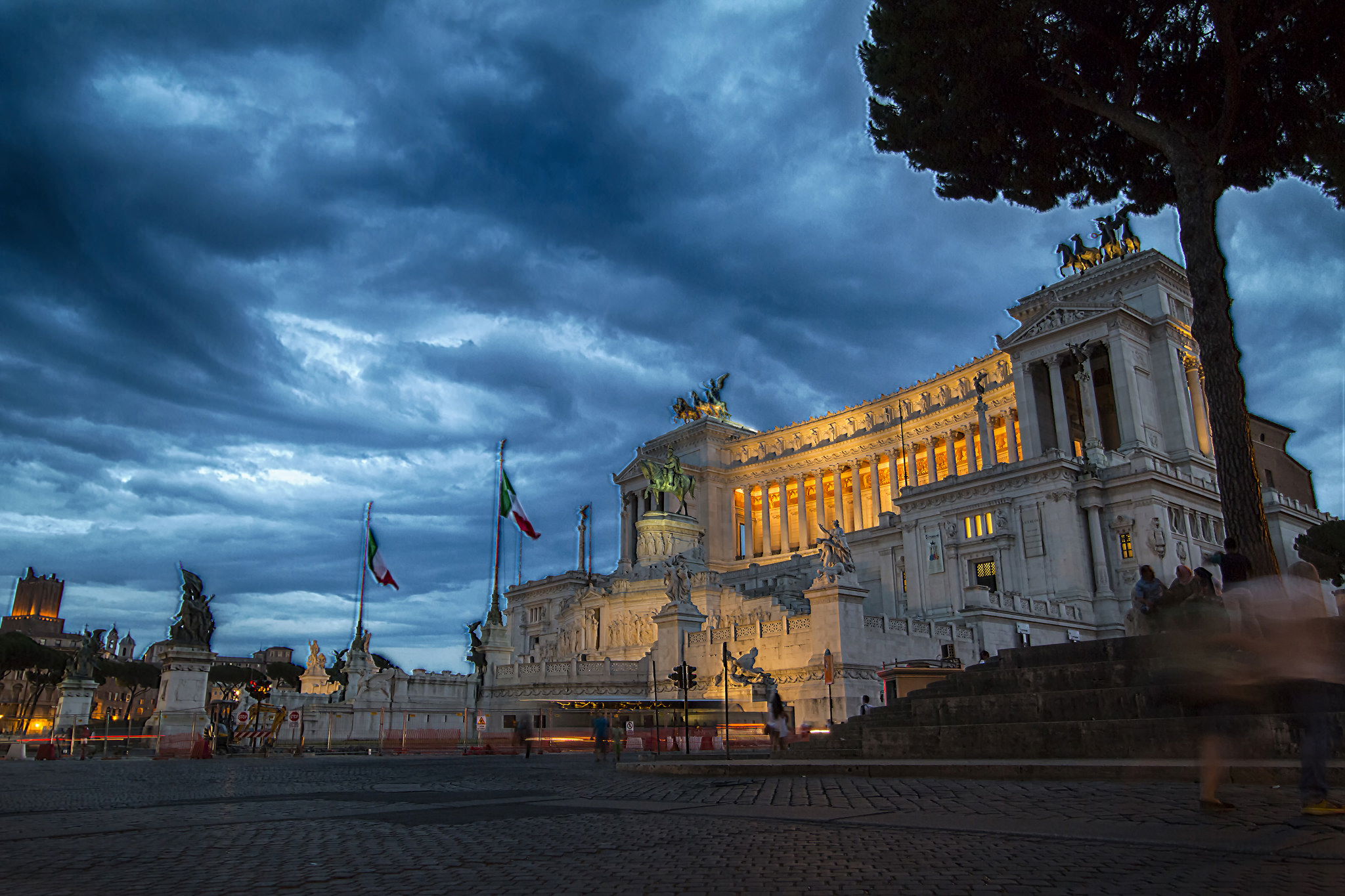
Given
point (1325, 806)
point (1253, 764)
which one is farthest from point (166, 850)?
point (1253, 764)

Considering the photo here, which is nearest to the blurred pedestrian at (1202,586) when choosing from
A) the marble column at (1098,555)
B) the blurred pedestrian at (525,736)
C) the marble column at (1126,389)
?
the blurred pedestrian at (525,736)

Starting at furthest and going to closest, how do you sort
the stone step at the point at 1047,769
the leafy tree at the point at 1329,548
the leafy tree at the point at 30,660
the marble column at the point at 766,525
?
1. the marble column at the point at 766,525
2. the leafy tree at the point at 30,660
3. the leafy tree at the point at 1329,548
4. the stone step at the point at 1047,769

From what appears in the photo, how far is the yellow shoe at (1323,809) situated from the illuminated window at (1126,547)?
38.7 meters

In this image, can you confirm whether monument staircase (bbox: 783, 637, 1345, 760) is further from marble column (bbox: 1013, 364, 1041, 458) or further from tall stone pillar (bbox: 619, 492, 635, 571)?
tall stone pillar (bbox: 619, 492, 635, 571)

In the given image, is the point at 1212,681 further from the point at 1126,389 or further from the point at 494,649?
the point at 1126,389

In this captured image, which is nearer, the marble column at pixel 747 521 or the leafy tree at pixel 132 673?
the marble column at pixel 747 521

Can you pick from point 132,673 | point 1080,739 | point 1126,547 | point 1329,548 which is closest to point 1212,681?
point 1080,739

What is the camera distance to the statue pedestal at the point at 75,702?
36.3 metres

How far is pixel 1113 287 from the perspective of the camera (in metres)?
54.7

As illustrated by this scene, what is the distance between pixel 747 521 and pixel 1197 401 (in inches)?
1608

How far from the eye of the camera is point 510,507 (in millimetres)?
50594

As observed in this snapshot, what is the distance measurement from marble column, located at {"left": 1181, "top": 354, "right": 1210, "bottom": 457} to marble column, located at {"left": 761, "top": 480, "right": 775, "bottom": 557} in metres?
36.3

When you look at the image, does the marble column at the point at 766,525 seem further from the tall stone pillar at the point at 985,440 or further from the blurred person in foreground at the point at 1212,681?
the blurred person in foreground at the point at 1212,681

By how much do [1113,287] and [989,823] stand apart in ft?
180
